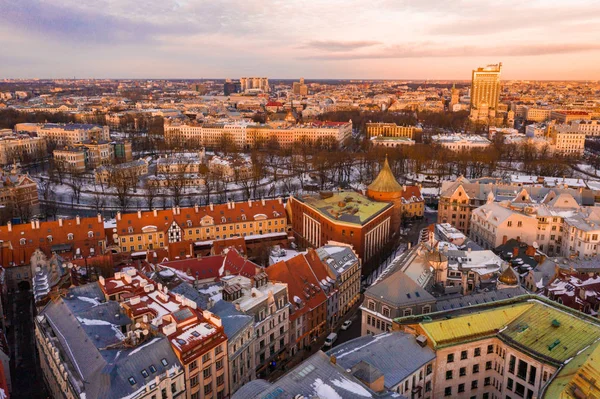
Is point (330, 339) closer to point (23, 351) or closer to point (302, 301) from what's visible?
point (302, 301)

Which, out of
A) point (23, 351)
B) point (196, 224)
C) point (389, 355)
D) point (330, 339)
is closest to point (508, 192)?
point (330, 339)

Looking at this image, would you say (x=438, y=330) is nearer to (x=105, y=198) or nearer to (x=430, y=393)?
(x=430, y=393)

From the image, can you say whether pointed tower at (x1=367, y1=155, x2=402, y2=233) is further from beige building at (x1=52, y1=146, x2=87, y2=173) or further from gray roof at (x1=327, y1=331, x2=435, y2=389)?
beige building at (x1=52, y1=146, x2=87, y2=173)

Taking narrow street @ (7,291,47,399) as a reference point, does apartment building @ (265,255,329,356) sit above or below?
above

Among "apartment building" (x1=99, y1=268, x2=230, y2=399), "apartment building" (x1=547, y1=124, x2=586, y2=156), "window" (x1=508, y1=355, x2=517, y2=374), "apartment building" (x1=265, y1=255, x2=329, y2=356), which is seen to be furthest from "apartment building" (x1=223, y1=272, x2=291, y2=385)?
"apartment building" (x1=547, y1=124, x2=586, y2=156)

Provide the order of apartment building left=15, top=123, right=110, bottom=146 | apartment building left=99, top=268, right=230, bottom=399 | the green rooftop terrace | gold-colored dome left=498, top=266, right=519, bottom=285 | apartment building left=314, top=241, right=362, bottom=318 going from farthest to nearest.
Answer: apartment building left=15, top=123, right=110, bottom=146, the green rooftop terrace, apartment building left=314, top=241, right=362, bottom=318, gold-colored dome left=498, top=266, right=519, bottom=285, apartment building left=99, top=268, right=230, bottom=399

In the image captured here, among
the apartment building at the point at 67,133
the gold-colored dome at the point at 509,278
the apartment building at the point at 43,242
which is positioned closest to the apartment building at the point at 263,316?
the gold-colored dome at the point at 509,278
